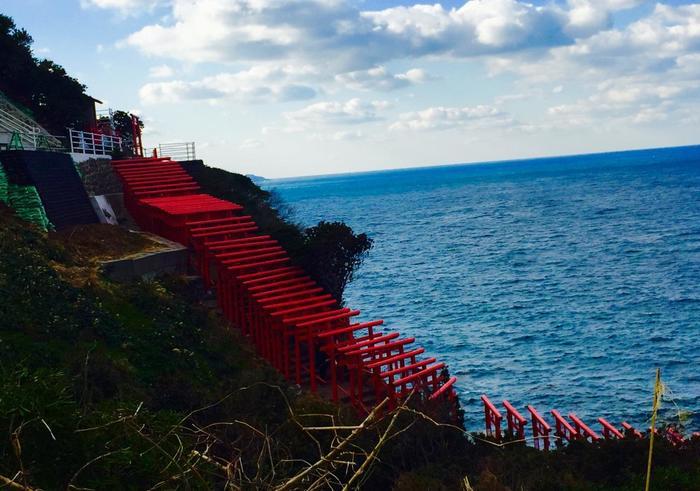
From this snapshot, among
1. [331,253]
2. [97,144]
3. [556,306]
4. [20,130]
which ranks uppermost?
[20,130]

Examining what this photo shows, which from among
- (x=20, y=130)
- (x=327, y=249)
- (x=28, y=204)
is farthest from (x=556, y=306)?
(x=28, y=204)

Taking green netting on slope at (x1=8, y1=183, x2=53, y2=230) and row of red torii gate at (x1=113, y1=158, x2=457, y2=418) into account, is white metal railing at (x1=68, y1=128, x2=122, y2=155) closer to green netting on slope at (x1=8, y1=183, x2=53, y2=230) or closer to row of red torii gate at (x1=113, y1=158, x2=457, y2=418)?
row of red torii gate at (x1=113, y1=158, x2=457, y2=418)

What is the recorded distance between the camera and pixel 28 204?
76.3 ft

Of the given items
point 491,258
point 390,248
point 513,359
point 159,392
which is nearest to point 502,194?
point 390,248

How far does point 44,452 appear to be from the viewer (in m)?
6.18

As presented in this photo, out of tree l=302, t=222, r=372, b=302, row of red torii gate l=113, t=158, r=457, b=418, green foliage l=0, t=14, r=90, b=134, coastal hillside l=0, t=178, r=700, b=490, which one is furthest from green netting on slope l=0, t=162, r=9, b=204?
green foliage l=0, t=14, r=90, b=134

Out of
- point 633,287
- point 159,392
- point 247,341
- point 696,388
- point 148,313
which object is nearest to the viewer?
point 159,392

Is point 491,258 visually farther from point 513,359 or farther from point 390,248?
point 513,359

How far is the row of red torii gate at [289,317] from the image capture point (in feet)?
61.9

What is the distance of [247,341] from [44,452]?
53.3 ft

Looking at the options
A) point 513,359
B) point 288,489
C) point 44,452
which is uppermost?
point 288,489

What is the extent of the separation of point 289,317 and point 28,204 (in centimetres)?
968

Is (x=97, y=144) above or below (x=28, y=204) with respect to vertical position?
above

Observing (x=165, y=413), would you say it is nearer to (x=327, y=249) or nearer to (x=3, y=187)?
(x=327, y=249)
